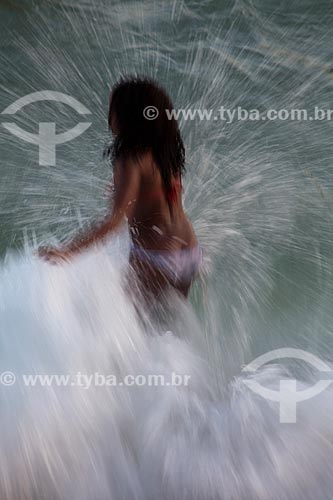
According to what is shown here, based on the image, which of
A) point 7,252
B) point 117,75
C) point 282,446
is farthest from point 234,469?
point 117,75

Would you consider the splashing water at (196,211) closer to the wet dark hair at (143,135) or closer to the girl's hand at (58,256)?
the girl's hand at (58,256)

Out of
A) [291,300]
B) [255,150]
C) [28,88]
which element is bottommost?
[291,300]

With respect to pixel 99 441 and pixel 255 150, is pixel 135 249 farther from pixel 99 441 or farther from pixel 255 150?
pixel 255 150

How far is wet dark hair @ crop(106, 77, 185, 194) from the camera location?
164 cm

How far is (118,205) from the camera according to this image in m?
1.56

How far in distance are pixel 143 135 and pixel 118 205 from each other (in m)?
0.20

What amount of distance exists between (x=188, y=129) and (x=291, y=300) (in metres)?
0.60

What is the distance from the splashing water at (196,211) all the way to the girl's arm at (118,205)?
8 centimetres

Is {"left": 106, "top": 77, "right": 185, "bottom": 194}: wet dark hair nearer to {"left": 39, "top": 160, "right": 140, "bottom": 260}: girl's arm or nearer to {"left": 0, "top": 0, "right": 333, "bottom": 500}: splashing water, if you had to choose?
{"left": 39, "top": 160, "right": 140, "bottom": 260}: girl's arm

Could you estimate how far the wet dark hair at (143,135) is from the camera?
1.64 meters

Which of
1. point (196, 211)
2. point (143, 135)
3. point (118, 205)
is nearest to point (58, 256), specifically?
point (118, 205)

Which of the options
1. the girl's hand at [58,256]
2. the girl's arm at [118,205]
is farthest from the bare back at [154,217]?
the girl's hand at [58,256]

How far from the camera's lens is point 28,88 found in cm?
221

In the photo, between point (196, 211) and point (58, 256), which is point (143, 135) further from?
point (196, 211)
